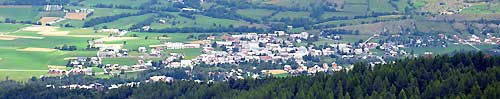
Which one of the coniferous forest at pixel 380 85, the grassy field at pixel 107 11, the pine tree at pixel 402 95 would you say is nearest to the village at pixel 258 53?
the grassy field at pixel 107 11

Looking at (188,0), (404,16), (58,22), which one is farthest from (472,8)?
(58,22)

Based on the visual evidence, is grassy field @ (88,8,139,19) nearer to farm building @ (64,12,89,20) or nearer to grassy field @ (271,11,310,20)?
farm building @ (64,12,89,20)

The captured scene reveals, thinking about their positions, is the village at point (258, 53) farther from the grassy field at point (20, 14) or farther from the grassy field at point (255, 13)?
the grassy field at point (20, 14)

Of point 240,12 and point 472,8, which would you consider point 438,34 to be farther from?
point 240,12

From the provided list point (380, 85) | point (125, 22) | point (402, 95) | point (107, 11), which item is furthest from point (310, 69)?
point (107, 11)

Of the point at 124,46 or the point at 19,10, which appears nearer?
the point at 124,46

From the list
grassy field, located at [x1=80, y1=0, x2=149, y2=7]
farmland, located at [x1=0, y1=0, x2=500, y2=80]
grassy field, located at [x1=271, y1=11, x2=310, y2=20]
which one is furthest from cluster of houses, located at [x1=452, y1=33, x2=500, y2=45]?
grassy field, located at [x1=80, y1=0, x2=149, y2=7]

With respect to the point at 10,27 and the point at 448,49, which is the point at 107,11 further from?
the point at 448,49

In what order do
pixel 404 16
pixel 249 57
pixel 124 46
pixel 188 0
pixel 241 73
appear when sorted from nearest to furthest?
pixel 241 73
pixel 249 57
pixel 124 46
pixel 404 16
pixel 188 0
